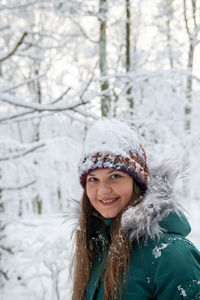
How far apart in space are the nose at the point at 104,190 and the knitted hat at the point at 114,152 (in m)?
0.11

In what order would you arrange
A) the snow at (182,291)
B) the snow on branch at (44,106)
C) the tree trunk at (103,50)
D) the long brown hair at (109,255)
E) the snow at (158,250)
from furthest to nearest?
the tree trunk at (103,50) → the snow on branch at (44,106) → the long brown hair at (109,255) → the snow at (158,250) → the snow at (182,291)

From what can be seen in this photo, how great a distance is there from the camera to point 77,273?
1.61 metres

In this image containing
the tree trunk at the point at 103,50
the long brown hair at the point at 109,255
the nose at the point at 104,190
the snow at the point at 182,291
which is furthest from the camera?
the tree trunk at the point at 103,50

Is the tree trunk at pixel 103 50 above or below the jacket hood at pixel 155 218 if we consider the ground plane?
above

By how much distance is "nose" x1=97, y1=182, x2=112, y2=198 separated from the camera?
4.60 ft

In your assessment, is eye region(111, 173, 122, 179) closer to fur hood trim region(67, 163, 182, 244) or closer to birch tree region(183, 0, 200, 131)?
fur hood trim region(67, 163, 182, 244)

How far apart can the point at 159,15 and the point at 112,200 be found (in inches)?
315

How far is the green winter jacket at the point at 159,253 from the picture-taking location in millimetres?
992

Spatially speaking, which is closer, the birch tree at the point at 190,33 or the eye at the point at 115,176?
the eye at the point at 115,176

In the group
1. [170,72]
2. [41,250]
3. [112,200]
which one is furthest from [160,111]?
[112,200]

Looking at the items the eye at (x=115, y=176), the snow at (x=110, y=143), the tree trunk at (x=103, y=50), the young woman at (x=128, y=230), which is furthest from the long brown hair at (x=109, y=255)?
the tree trunk at (x=103, y=50)

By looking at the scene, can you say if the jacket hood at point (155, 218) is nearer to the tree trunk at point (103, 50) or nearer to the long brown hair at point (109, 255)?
the long brown hair at point (109, 255)

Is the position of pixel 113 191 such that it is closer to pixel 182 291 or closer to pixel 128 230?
pixel 128 230

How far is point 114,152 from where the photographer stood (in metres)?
1.44
